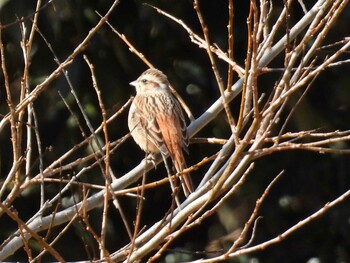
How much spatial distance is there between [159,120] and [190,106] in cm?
173

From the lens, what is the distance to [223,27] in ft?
26.4

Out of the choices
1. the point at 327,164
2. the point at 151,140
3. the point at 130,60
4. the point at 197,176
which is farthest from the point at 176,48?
the point at 151,140

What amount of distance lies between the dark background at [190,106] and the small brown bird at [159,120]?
0.81 meters

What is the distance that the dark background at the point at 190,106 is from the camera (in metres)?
7.80

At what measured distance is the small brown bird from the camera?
19.4ft

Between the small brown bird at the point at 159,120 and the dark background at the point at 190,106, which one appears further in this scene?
the dark background at the point at 190,106

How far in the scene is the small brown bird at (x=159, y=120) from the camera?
5.93 meters

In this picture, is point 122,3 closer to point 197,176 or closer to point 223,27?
point 223,27

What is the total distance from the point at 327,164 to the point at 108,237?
1803 mm

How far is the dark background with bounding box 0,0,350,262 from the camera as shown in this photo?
307 inches

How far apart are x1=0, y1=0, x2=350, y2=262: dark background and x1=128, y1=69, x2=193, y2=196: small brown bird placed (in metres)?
0.81

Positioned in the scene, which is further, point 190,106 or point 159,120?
point 190,106

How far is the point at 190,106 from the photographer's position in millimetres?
8172

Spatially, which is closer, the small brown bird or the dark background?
the small brown bird
